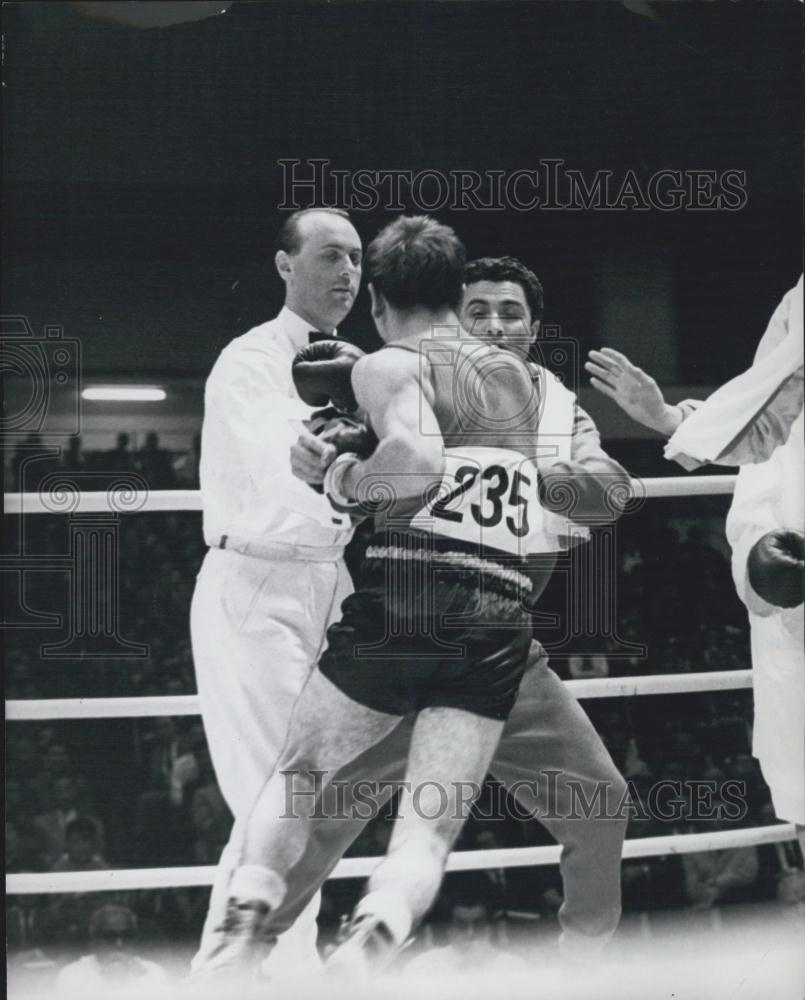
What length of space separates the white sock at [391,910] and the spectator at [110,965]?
0.50m

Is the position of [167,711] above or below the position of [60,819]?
above

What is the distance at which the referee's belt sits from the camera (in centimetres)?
238

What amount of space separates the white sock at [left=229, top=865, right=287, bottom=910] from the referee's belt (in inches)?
26.2

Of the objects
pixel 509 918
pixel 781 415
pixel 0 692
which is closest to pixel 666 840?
pixel 509 918

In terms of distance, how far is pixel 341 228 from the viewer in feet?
8.00

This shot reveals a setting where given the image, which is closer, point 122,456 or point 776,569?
point 122,456

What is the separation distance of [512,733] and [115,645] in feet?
2.92

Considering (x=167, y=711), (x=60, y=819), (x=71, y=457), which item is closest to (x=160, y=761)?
(x=167, y=711)

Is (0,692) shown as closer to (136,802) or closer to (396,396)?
(136,802)

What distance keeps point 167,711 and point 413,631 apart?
0.56m

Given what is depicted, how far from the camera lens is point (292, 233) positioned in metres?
2.43

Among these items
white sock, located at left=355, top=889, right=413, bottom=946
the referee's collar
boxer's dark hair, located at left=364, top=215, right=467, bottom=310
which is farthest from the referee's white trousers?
boxer's dark hair, located at left=364, top=215, right=467, bottom=310

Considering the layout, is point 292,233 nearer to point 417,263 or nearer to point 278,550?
point 417,263

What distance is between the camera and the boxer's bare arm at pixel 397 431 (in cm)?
235
